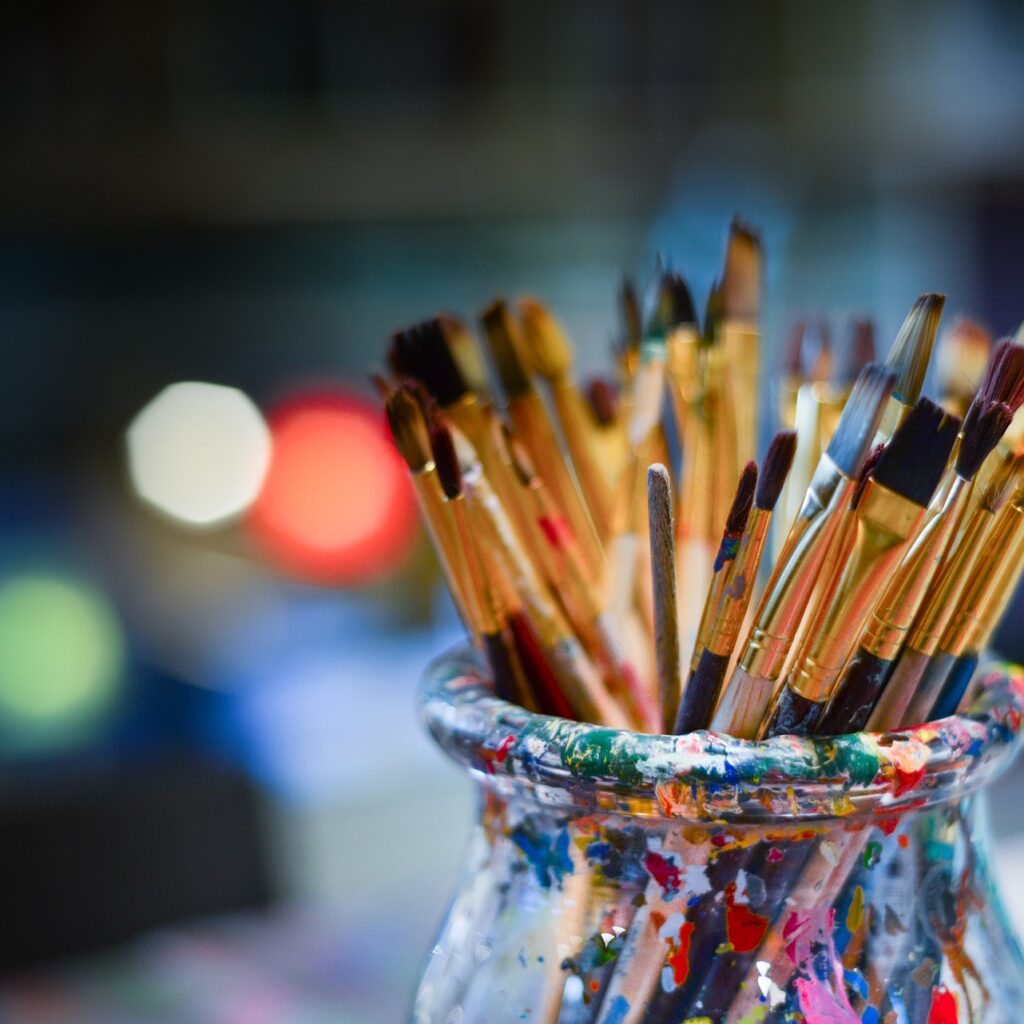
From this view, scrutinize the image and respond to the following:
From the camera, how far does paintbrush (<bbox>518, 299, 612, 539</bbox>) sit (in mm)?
227

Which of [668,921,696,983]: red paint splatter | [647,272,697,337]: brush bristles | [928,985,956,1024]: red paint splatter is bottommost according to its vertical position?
[928,985,956,1024]: red paint splatter

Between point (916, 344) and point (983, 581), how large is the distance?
0.04 m

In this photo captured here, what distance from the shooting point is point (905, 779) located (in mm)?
156

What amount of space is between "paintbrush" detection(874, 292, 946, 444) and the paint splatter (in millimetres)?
82

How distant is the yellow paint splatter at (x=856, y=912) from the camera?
164mm

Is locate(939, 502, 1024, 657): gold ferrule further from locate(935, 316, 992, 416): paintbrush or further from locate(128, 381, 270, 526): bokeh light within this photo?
locate(128, 381, 270, 526): bokeh light

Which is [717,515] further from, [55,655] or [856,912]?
[55,655]

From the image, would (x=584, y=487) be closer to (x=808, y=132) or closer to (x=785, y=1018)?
(x=785, y=1018)

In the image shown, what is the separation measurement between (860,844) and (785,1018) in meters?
0.03

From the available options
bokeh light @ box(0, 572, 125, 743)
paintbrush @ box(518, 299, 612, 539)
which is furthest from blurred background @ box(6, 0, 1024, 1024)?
paintbrush @ box(518, 299, 612, 539)

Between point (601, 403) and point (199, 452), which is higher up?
point (601, 403)

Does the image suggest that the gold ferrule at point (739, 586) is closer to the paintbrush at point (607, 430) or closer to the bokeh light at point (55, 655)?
the paintbrush at point (607, 430)

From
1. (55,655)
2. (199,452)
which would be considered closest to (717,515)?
(55,655)


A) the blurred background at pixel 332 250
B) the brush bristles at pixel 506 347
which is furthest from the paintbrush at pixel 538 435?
the blurred background at pixel 332 250
